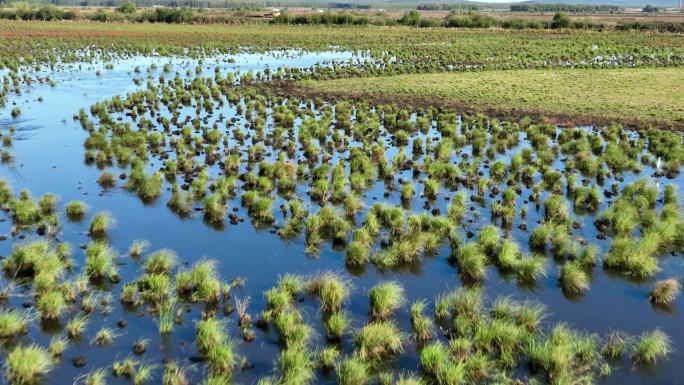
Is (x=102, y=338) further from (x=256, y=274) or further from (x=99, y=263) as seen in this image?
(x=256, y=274)

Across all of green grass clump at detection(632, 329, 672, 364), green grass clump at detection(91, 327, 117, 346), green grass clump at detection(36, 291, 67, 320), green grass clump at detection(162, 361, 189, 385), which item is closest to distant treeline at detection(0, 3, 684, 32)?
green grass clump at detection(632, 329, 672, 364)

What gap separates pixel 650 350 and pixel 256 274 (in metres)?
8.46

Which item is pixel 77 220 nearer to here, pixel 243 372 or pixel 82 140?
pixel 243 372

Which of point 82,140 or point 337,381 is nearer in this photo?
point 337,381

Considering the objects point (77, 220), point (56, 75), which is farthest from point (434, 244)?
point (56, 75)

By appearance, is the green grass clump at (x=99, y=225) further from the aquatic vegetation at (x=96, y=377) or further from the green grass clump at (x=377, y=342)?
the green grass clump at (x=377, y=342)

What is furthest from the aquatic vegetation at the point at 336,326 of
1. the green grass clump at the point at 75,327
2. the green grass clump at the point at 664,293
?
the green grass clump at the point at 664,293

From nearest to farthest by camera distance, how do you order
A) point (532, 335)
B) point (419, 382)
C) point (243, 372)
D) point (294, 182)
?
point (419, 382)
point (243, 372)
point (532, 335)
point (294, 182)

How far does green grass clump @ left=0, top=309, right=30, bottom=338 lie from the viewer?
10.5 metres

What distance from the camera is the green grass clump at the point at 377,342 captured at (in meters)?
10.4

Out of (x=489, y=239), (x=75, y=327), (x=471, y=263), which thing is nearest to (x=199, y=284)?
(x=75, y=327)

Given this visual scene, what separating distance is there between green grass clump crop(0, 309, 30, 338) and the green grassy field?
90.8ft

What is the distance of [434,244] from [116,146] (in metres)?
15.0

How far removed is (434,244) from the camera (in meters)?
15.0
